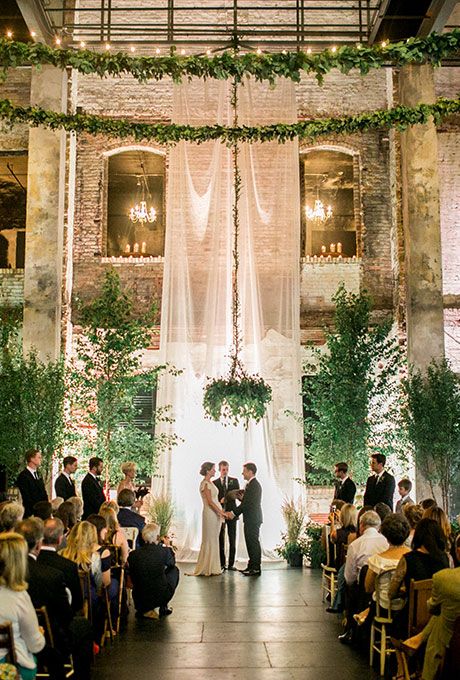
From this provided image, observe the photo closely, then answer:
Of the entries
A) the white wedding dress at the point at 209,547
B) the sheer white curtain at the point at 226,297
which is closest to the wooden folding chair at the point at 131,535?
the white wedding dress at the point at 209,547

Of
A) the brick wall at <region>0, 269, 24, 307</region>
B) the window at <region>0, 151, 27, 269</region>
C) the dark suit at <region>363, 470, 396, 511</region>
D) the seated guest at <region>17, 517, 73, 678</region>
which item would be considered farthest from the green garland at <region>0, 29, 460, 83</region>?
the window at <region>0, 151, 27, 269</region>

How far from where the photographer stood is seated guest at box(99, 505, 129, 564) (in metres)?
7.44

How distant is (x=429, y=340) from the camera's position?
1348cm

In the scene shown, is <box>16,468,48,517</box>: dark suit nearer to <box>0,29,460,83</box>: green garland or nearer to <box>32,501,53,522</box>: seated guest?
<box>32,501,53,522</box>: seated guest

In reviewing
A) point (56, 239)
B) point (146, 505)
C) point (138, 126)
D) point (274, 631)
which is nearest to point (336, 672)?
point (274, 631)

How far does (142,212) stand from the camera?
14.0 meters

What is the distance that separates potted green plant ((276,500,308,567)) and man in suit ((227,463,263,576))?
881mm

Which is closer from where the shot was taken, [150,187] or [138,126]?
[138,126]

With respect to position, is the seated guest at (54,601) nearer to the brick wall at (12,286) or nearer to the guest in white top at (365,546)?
the guest in white top at (365,546)

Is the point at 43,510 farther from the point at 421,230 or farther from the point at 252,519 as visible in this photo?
the point at 421,230

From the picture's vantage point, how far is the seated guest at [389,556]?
6000 millimetres

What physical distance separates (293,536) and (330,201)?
19.8 feet

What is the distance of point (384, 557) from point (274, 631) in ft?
5.98

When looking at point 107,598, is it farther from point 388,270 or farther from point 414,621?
point 388,270
